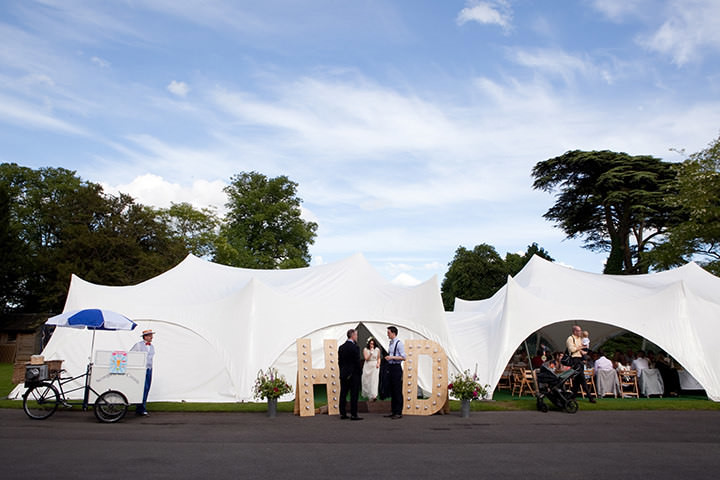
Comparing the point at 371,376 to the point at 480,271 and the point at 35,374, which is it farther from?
the point at 480,271

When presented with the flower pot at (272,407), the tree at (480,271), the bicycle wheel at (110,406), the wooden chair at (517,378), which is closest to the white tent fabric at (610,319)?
the wooden chair at (517,378)

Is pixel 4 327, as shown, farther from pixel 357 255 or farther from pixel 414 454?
pixel 414 454

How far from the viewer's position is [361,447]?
24.4 ft

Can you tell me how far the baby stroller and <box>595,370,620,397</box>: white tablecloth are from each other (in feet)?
11.4

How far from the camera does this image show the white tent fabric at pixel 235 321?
13.1 meters

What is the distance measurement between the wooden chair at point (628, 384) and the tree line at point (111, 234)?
2687cm

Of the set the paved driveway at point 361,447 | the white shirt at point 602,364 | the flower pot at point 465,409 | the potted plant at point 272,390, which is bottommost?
the paved driveway at point 361,447

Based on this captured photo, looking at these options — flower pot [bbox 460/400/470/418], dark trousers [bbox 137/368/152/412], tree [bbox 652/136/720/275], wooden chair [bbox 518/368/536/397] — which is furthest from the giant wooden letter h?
tree [bbox 652/136/720/275]

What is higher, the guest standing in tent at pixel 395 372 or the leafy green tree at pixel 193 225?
the leafy green tree at pixel 193 225

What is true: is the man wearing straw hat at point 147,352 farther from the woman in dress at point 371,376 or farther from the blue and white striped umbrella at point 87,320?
the woman in dress at point 371,376

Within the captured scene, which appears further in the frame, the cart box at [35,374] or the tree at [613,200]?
the tree at [613,200]

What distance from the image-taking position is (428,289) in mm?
14156

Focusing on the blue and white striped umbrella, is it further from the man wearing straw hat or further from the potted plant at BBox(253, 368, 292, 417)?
the potted plant at BBox(253, 368, 292, 417)

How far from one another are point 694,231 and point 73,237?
3424 cm
